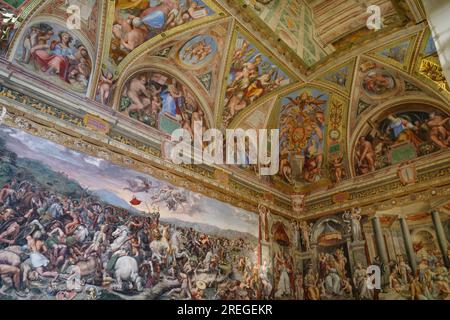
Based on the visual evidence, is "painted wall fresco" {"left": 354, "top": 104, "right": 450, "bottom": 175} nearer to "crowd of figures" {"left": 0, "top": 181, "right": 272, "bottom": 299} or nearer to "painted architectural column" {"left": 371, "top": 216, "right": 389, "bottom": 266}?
"painted architectural column" {"left": 371, "top": 216, "right": 389, "bottom": 266}

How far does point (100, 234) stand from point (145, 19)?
505cm

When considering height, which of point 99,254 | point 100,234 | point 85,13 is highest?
point 85,13

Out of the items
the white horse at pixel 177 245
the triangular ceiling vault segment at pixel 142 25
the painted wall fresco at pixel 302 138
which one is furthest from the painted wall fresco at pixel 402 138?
the white horse at pixel 177 245

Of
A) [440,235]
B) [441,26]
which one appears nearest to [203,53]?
[441,26]

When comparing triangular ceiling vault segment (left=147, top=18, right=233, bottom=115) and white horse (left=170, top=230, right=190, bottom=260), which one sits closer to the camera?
white horse (left=170, top=230, right=190, bottom=260)

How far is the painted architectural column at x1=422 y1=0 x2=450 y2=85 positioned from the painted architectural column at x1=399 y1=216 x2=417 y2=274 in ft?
24.2

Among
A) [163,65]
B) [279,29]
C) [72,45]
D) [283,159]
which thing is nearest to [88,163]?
[72,45]

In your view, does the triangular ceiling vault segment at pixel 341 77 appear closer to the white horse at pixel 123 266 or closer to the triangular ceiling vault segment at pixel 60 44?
the triangular ceiling vault segment at pixel 60 44

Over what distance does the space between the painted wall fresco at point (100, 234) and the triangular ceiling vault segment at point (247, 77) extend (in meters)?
3.21

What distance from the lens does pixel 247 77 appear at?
10.2 meters

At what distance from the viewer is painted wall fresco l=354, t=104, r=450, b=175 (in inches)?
386

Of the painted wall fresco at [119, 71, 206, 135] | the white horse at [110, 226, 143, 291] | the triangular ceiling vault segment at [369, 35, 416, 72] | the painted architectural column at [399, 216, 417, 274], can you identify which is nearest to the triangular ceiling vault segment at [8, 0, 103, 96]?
the painted wall fresco at [119, 71, 206, 135]

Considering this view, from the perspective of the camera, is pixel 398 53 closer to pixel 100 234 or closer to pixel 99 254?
pixel 100 234

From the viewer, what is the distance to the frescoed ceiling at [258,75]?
23.7 ft
